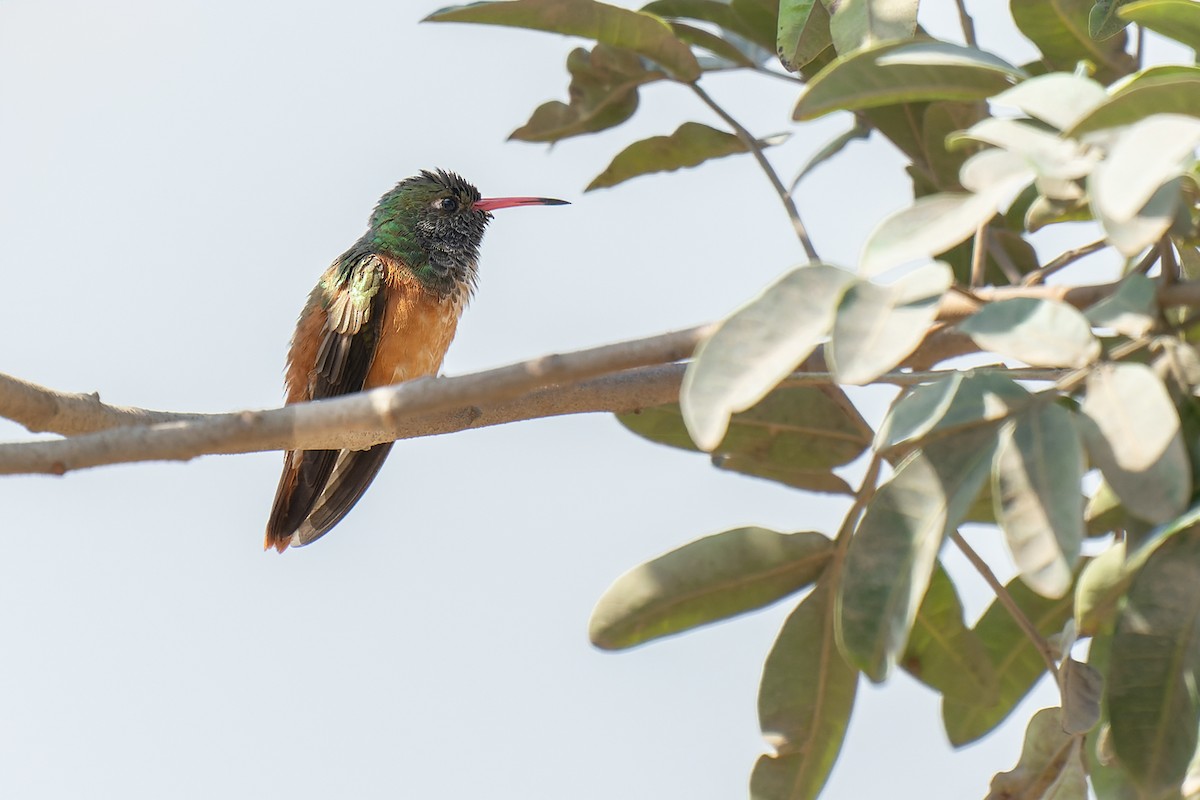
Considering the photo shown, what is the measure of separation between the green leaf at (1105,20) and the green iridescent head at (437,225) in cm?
280

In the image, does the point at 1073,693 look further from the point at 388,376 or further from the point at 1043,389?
the point at 388,376

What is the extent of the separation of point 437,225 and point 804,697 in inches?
139

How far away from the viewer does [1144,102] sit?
139 centimetres

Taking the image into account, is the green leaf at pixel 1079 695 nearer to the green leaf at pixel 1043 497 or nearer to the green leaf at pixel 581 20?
the green leaf at pixel 1043 497

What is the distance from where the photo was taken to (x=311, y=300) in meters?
4.64

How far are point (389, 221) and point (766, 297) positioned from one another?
395cm

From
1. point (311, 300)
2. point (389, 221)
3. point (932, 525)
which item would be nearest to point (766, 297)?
point (932, 525)

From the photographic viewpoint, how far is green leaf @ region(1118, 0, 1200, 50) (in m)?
1.72

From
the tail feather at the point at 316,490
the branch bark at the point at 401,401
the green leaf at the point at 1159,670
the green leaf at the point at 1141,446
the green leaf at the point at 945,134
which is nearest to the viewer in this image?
the green leaf at the point at 1141,446

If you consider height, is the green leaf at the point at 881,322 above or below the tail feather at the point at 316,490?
below

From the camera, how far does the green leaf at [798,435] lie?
2367 mm

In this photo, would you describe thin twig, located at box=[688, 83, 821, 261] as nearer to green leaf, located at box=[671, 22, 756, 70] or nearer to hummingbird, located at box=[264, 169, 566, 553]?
green leaf, located at box=[671, 22, 756, 70]

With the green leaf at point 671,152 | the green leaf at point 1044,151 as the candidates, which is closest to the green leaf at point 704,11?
the green leaf at point 671,152

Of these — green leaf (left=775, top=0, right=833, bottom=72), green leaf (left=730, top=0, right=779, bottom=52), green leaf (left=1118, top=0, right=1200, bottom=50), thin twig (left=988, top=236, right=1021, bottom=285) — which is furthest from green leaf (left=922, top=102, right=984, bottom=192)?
green leaf (left=1118, top=0, right=1200, bottom=50)
